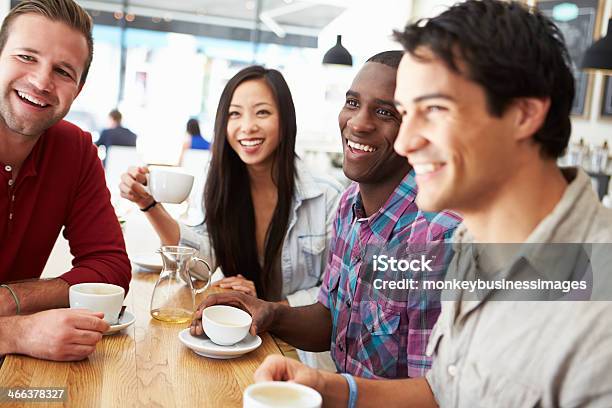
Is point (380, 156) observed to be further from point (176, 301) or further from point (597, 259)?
point (597, 259)

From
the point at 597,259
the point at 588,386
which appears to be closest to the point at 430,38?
the point at 597,259

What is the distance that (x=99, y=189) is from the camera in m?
1.94

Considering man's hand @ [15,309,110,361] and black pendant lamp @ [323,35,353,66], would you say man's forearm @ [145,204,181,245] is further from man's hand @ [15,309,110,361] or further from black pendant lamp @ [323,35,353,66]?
black pendant lamp @ [323,35,353,66]

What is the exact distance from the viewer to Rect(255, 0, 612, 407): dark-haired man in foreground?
89 centimetres

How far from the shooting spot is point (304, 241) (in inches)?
92.7

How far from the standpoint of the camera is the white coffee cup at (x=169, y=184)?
1910mm

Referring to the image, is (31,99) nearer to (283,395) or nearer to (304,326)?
(304,326)

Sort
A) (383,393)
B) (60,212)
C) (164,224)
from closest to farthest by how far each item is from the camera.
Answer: (383,393), (60,212), (164,224)

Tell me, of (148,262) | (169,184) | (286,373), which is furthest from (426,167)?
(148,262)

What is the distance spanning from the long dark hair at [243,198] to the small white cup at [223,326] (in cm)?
93

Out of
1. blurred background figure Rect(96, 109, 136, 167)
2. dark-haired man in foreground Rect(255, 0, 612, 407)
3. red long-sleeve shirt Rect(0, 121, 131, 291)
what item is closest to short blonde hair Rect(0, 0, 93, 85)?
red long-sleeve shirt Rect(0, 121, 131, 291)

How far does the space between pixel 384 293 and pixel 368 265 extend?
0.12 metres

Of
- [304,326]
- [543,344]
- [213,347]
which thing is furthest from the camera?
[304,326]

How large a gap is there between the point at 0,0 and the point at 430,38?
8039 mm
